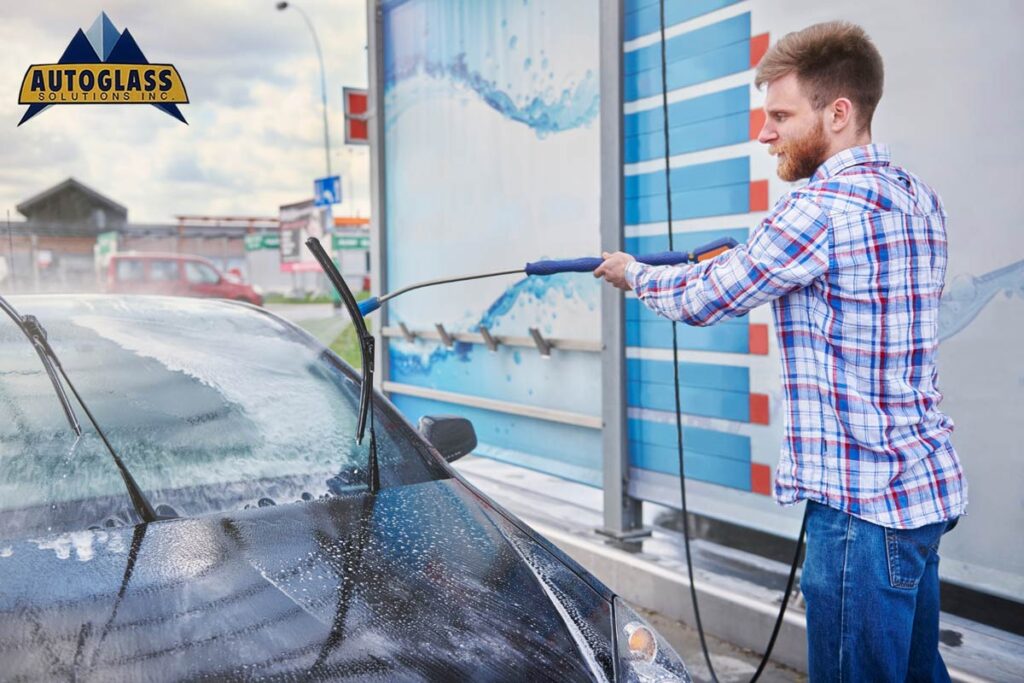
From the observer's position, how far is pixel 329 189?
47.9 feet

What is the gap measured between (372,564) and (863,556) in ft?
3.37

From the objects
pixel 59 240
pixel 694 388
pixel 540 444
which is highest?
pixel 59 240

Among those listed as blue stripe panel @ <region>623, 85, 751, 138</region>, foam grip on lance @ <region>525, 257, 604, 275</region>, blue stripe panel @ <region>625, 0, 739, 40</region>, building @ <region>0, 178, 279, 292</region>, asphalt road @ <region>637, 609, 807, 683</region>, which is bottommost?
asphalt road @ <region>637, 609, 807, 683</region>

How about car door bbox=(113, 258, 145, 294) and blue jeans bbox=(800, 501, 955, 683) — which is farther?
car door bbox=(113, 258, 145, 294)

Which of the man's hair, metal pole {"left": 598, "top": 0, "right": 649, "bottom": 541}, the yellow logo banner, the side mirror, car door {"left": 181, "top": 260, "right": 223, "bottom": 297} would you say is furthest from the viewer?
car door {"left": 181, "top": 260, "right": 223, "bottom": 297}

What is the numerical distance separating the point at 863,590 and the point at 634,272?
0.91 m

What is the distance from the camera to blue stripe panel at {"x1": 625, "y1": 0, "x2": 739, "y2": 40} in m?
4.53

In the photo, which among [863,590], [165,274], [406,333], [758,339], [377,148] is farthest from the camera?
[165,274]

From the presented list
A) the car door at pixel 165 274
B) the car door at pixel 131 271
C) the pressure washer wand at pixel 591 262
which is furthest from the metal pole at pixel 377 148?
the car door at pixel 165 274

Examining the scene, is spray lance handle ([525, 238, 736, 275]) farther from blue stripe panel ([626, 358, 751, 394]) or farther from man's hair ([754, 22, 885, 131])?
blue stripe panel ([626, 358, 751, 394])

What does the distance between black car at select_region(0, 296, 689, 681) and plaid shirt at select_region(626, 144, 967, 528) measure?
55cm

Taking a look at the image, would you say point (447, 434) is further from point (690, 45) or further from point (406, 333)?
point (406, 333)

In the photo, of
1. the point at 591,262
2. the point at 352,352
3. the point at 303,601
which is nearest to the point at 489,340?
the point at 352,352

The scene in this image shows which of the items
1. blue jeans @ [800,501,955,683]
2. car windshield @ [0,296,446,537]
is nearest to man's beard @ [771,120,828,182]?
blue jeans @ [800,501,955,683]
